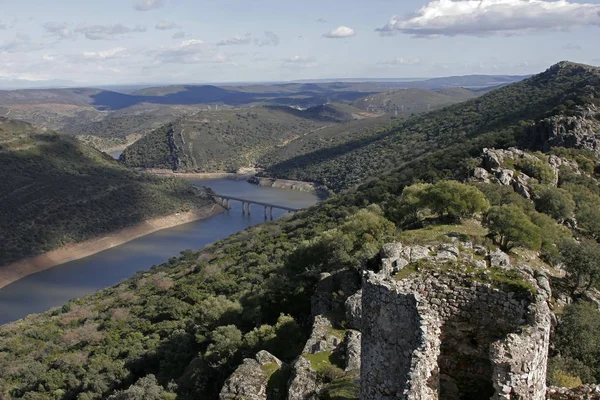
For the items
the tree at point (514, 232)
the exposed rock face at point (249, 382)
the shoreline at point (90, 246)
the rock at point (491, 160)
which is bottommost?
the shoreline at point (90, 246)

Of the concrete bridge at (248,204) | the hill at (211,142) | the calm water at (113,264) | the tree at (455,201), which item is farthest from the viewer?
the hill at (211,142)

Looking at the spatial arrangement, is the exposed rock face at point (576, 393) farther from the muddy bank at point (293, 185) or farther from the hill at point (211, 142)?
the hill at point (211, 142)

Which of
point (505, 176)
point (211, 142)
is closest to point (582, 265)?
point (505, 176)

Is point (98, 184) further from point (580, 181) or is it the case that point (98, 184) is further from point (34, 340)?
point (580, 181)

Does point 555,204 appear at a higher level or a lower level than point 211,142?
higher

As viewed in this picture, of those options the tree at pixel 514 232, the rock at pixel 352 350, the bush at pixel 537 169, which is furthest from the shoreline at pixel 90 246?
the rock at pixel 352 350

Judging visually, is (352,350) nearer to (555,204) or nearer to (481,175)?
(555,204)
